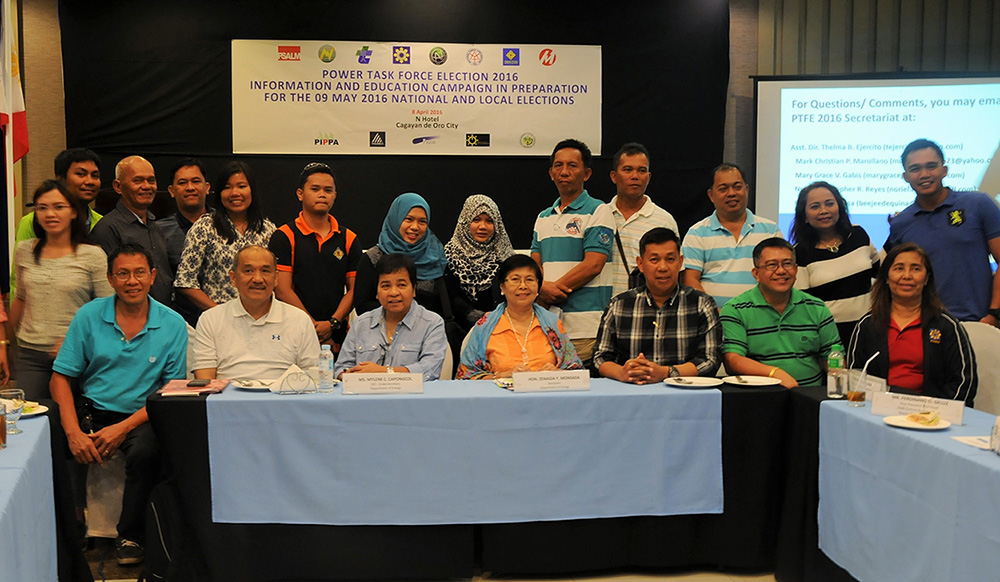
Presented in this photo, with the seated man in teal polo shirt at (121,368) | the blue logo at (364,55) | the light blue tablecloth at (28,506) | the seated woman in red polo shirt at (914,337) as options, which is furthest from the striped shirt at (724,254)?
the blue logo at (364,55)

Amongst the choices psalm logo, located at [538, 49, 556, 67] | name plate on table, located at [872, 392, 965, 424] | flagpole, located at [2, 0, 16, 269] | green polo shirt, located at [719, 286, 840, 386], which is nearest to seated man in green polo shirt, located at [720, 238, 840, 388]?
green polo shirt, located at [719, 286, 840, 386]

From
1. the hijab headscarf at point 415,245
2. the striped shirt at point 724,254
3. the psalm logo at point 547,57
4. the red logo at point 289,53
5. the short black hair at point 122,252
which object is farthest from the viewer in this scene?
the psalm logo at point 547,57

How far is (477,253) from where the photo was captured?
3.59 meters

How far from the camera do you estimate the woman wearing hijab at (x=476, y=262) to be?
3568mm

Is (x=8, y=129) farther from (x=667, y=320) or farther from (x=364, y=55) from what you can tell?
(x=667, y=320)

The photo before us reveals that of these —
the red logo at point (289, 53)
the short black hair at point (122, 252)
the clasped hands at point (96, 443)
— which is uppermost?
the red logo at point (289, 53)

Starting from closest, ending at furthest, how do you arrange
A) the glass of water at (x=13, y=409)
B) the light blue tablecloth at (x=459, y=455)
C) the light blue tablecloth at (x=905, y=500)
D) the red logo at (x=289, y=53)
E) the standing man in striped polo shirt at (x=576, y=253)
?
the light blue tablecloth at (x=905, y=500) < the glass of water at (x=13, y=409) < the light blue tablecloth at (x=459, y=455) < the standing man in striped polo shirt at (x=576, y=253) < the red logo at (x=289, y=53)

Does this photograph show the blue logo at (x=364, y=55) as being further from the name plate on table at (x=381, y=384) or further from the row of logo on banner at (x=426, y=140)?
the name plate on table at (x=381, y=384)

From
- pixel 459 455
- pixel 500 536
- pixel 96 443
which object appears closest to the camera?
pixel 459 455

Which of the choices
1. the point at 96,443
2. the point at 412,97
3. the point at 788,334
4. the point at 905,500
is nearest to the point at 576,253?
the point at 788,334

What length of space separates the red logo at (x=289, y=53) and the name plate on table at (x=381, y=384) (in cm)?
342

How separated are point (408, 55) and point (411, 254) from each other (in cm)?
239

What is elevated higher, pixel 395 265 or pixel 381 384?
pixel 395 265

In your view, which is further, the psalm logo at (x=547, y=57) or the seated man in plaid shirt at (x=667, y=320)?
the psalm logo at (x=547, y=57)
